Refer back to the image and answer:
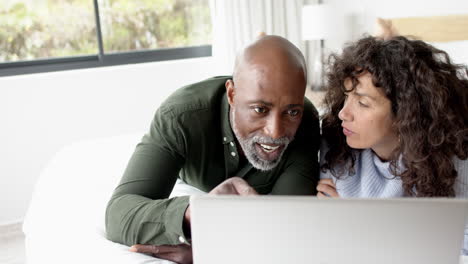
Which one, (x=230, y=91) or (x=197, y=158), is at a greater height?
(x=230, y=91)

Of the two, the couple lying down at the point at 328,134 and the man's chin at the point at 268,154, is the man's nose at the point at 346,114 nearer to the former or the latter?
the couple lying down at the point at 328,134

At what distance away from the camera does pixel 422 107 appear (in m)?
1.30

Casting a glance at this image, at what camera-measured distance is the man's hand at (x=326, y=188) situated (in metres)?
1.39

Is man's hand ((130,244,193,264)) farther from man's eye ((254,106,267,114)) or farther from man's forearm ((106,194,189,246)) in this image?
man's eye ((254,106,267,114))

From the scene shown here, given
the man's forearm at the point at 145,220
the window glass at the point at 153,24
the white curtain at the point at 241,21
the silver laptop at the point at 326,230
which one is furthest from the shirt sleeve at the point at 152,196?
the window glass at the point at 153,24

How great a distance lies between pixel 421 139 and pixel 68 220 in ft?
3.40

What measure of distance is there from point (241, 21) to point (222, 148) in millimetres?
1998

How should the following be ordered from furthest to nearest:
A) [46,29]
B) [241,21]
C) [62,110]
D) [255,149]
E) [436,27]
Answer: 1. [241,21]
2. [46,29]
3. [62,110]
4. [436,27]
5. [255,149]

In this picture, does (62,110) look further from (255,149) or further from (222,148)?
(255,149)

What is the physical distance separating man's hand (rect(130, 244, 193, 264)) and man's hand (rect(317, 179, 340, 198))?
0.47 meters

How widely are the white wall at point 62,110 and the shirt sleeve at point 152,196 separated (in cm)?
165

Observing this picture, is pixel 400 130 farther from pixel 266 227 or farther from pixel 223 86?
pixel 266 227

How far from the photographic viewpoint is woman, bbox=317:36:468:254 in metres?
1.27

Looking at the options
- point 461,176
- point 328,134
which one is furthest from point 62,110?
point 461,176
